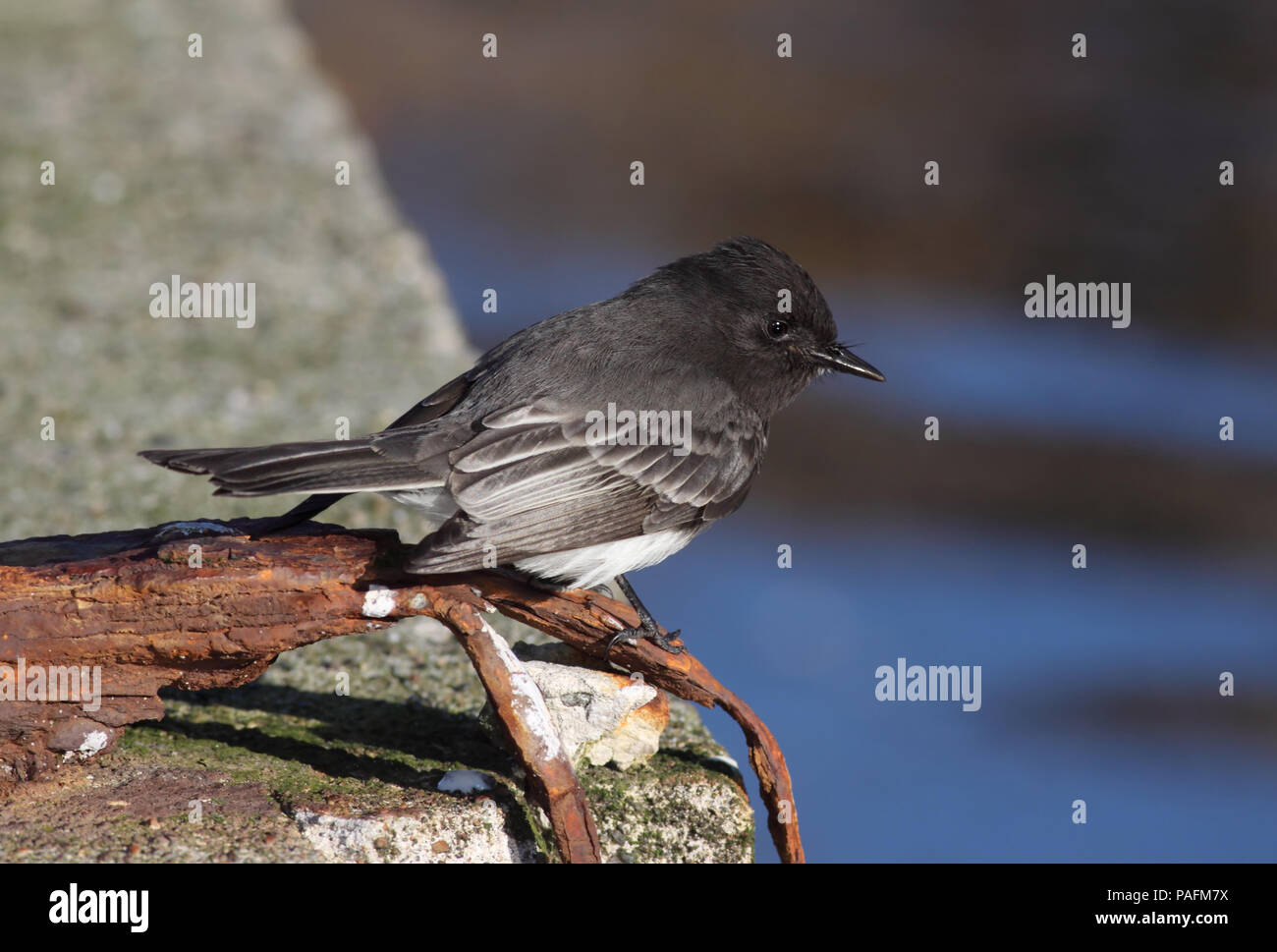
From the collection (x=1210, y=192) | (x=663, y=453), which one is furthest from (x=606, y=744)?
(x=1210, y=192)

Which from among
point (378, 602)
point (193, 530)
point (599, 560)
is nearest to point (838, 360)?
point (599, 560)

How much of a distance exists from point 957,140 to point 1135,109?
1.56m

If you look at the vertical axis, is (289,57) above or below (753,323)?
above

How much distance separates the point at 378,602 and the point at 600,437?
3.22 ft

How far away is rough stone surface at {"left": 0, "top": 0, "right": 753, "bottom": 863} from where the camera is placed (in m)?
3.60

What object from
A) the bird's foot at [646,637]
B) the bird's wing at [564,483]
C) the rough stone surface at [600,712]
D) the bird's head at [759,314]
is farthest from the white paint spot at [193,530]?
the bird's head at [759,314]

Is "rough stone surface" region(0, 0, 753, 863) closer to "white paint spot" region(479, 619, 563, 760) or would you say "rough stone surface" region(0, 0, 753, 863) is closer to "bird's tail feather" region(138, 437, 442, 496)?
"white paint spot" region(479, 619, 563, 760)

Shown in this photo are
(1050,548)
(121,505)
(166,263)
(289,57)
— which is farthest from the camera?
(289,57)

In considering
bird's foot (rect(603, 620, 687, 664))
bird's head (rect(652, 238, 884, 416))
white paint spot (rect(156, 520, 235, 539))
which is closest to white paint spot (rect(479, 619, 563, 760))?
bird's foot (rect(603, 620, 687, 664))

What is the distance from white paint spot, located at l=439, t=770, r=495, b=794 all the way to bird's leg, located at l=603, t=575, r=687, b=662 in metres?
0.47

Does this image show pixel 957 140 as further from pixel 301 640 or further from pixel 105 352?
pixel 301 640

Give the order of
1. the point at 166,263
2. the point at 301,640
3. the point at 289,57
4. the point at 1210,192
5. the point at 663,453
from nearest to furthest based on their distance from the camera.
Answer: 1. the point at 301,640
2. the point at 663,453
3. the point at 166,263
4. the point at 289,57
5. the point at 1210,192

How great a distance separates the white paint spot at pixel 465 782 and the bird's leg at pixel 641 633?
18.5 inches

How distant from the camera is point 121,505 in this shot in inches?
223
